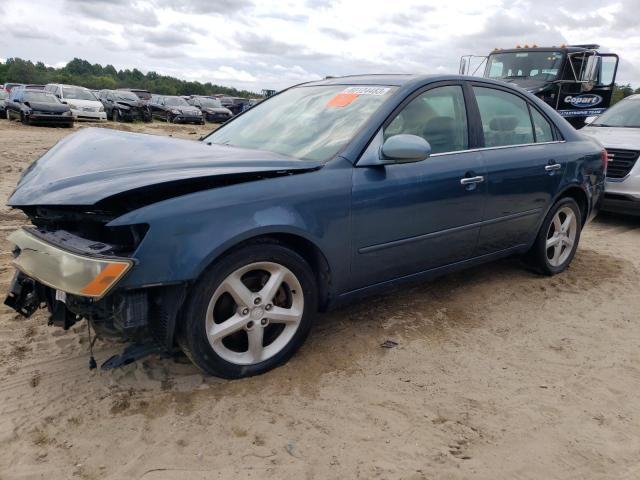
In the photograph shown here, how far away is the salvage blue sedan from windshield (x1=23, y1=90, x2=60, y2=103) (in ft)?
58.2

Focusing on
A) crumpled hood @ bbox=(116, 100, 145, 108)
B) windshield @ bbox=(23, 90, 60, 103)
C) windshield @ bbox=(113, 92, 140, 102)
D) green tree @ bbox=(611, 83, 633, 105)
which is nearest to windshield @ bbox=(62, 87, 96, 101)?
crumpled hood @ bbox=(116, 100, 145, 108)

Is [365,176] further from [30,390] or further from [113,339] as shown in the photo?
[30,390]

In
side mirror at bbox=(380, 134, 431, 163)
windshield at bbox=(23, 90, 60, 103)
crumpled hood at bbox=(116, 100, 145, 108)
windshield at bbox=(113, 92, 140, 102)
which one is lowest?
side mirror at bbox=(380, 134, 431, 163)

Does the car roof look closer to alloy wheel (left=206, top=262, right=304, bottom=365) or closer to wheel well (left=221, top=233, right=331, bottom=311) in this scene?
wheel well (left=221, top=233, right=331, bottom=311)

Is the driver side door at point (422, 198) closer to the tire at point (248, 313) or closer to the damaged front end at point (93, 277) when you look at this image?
the tire at point (248, 313)

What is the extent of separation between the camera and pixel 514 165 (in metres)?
3.91

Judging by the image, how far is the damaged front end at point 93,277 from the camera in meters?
2.25

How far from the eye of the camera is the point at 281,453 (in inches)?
88.8

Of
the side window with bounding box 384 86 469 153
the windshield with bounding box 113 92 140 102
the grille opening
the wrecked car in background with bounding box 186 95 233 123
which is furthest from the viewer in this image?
the wrecked car in background with bounding box 186 95 233 123

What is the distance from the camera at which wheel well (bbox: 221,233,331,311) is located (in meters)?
2.79

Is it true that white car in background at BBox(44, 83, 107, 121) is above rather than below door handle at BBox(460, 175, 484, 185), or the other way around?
above

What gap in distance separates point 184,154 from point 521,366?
225 centimetres

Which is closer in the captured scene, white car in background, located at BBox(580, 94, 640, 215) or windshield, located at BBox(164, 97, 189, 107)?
white car in background, located at BBox(580, 94, 640, 215)

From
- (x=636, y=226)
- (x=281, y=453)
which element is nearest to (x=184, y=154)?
(x=281, y=453)
